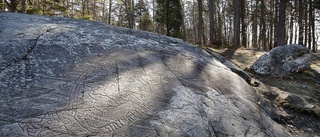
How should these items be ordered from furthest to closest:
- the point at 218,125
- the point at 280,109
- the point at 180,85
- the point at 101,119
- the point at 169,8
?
the point at 169,8
the point at 280,109
the point at 180,85
the point at 218,125
the point at 101,119

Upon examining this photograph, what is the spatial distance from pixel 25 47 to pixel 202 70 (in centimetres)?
249

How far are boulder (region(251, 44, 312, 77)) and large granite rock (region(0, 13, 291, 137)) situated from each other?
398 centimetres

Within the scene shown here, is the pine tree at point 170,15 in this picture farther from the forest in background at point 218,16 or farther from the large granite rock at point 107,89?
the large granite rock at point 107,89

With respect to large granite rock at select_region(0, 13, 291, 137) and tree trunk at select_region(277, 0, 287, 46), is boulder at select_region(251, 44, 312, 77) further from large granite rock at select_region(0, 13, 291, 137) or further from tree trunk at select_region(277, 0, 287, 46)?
tree trunk at select_region(277, 0, 287, 46)

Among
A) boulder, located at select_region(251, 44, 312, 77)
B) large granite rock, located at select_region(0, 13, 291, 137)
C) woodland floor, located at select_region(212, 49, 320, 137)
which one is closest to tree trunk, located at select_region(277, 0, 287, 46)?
boulder, located at select_region(251, 44, 312, 77)

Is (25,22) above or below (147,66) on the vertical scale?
above

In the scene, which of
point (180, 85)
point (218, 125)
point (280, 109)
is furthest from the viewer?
point (280, 109)

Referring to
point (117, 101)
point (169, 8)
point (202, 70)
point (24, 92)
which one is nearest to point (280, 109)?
point (202, 70)

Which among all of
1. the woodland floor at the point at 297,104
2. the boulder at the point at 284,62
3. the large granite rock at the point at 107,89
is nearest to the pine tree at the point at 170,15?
the boulder at the point at 284,62

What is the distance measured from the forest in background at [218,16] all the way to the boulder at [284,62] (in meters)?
4.32

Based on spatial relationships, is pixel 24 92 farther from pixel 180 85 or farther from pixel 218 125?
pixel 218 125

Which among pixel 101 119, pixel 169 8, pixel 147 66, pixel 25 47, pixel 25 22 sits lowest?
pixel 101 119

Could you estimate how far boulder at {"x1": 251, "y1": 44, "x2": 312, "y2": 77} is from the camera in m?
7.62

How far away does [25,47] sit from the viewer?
3039 mm
